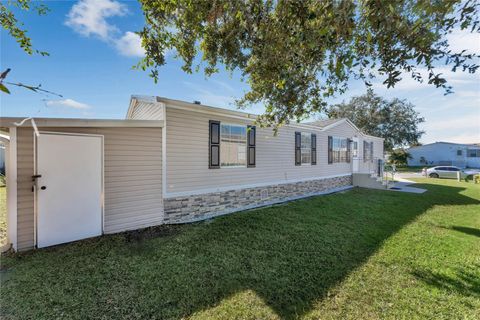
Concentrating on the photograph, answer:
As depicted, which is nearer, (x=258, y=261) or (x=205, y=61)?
(x=258, y=261)

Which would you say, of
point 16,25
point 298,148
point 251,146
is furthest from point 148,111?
point 298,148

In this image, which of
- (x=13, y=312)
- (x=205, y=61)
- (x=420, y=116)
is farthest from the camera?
(x=420, y=116)

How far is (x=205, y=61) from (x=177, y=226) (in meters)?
4.39

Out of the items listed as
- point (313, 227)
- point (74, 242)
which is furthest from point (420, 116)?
point (74, 242)

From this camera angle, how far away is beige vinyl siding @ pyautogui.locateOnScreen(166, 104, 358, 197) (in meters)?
6.09

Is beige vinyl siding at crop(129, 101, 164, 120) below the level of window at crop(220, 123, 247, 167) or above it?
above

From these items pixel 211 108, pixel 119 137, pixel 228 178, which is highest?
pixel 211 108

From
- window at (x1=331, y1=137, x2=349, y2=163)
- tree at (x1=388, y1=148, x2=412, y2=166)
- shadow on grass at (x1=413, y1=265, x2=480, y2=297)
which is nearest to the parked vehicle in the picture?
tree at (x1=388, y1=148, x2=412, y2=166)

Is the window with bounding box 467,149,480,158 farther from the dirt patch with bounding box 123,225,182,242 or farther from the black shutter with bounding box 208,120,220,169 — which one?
the dirt patch with bounding box 123,225,182,242

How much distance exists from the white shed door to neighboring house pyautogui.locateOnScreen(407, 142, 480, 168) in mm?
46609

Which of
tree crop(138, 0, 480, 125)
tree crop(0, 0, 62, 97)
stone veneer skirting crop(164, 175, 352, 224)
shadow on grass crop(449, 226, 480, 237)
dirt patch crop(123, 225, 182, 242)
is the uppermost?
tree crop(0, 0, 62, 97)

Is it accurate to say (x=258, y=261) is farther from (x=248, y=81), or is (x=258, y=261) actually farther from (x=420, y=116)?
Answer: (x=420, y=116)

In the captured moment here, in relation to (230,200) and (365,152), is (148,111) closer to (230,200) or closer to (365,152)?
(230,200)

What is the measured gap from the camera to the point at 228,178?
24.2 ft
